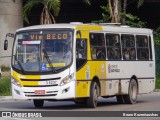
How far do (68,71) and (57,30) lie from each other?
1.53 m

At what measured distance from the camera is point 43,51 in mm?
23234

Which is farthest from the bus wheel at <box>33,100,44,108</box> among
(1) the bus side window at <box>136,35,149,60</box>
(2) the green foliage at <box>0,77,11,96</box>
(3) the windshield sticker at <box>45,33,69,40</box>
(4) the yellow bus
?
(2) the green foliage at <box>0,77,11,96</box>

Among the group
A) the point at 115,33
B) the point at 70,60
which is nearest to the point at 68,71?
the point at 70,60

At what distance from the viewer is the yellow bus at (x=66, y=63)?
75.1 feet

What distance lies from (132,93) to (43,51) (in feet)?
16.5

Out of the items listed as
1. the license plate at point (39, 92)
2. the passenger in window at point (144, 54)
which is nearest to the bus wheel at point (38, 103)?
the license plate at point (39, 92)

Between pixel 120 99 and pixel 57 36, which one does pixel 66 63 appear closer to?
pixel 57 36

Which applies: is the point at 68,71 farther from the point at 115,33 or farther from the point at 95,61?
the point at 115,33

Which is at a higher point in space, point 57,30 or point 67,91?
point 57,30

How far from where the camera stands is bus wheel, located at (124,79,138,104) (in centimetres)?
2653

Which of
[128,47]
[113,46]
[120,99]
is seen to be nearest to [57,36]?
[113,46]

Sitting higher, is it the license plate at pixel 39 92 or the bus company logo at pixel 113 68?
the bus company logo at pixel 113 68

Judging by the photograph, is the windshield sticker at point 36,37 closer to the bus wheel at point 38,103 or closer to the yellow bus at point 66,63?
the yellow bus at point 66,63

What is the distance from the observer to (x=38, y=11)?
62188mm
